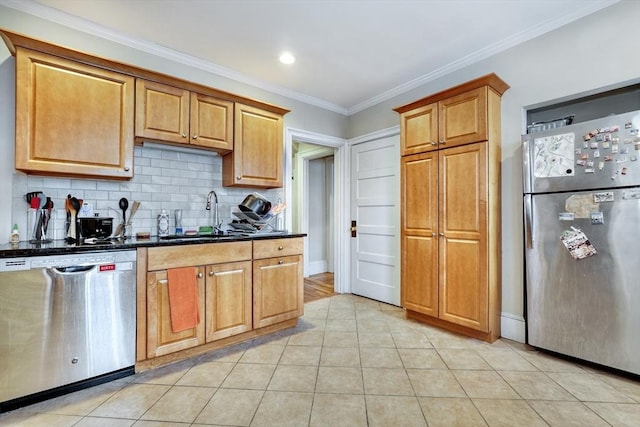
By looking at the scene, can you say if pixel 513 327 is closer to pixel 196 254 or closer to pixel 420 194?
pixel 420 194

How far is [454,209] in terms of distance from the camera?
267cm

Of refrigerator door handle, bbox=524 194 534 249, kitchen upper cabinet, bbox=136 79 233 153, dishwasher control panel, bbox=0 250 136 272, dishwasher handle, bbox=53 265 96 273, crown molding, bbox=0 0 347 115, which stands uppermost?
crown molding, bbox=0 0 347 115

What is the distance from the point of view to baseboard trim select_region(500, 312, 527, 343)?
249 centimetres

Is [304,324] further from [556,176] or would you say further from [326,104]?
[326,104]

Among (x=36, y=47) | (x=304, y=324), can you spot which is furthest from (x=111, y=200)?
(x=304, y=324)

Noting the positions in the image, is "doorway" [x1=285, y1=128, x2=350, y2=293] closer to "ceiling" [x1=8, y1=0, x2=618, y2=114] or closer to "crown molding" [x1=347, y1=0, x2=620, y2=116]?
"crown molding" [x1=347, y1=0, x2=620, y2=116]

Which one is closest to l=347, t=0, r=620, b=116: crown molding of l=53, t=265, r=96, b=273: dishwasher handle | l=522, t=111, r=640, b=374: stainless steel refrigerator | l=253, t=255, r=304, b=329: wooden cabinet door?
l=522, t=111, r=640, b=374: stainless steel refrigerator

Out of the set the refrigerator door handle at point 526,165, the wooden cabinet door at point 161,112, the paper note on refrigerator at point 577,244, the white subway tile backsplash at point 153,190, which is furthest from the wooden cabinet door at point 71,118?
the paper note on refrigerator at point 577,244

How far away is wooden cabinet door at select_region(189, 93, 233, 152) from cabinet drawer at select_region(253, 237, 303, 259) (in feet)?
3.29

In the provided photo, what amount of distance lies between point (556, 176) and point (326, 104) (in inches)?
108

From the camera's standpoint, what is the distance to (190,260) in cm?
220

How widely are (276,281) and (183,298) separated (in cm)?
84

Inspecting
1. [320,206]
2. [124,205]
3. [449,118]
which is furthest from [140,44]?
[320,206]

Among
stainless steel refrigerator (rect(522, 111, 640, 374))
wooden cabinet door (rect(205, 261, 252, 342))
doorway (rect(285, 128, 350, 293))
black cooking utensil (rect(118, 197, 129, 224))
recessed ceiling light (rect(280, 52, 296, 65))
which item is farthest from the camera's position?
doorway (rect(285, 128, 350, 293))
